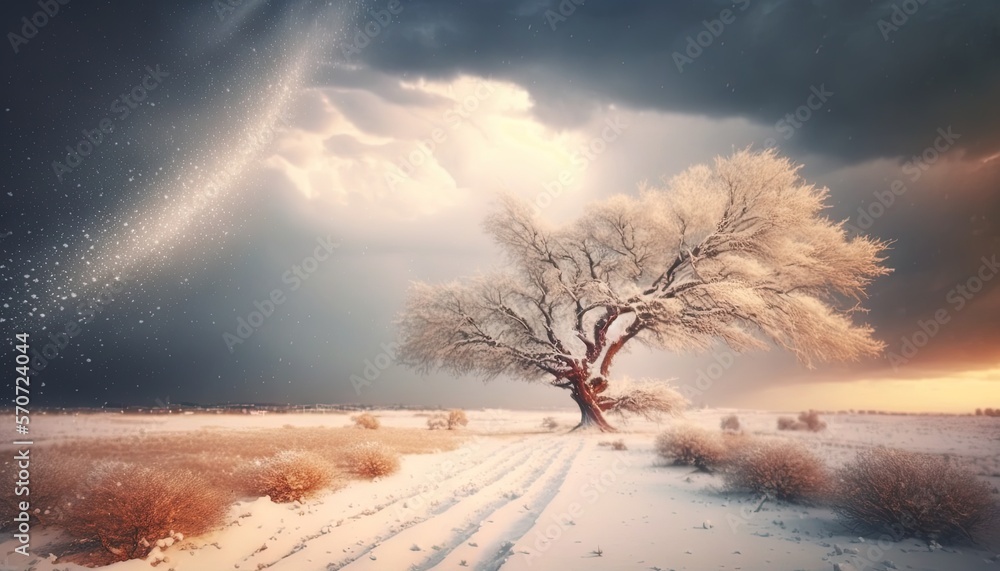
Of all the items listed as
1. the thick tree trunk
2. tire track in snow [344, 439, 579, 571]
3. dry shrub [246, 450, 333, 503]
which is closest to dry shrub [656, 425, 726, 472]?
tire track in snow [344, 439, 579, 571]

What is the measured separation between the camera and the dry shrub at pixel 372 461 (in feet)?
25.6

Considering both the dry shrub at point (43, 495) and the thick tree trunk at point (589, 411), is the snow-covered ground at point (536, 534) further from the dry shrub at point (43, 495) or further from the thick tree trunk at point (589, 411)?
the thick tree trunk at point (589, 411)

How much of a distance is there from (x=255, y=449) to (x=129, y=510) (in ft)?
20.1

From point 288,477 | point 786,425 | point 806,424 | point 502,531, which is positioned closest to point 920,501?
point 502,531

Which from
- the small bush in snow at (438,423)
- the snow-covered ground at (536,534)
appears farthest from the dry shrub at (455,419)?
the snow-covered ground at (536,534)

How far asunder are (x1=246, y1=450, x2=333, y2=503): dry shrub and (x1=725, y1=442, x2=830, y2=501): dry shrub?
6.26 metres

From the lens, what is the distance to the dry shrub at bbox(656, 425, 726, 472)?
8.76 metres

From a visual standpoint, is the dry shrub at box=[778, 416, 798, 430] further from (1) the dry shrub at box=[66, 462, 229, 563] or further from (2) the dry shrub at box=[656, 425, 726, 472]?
(1) the dry shrub at box=[66, 462, 229, 563]

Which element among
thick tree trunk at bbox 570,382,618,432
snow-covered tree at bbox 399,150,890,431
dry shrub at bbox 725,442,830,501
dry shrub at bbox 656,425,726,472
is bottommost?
thick tree trunk at bbox 570,382,618,432

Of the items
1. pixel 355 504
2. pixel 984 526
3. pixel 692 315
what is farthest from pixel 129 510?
pixel 692 315

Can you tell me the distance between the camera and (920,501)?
4.25 m

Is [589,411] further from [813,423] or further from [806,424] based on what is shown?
[806,424]

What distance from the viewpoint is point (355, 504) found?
593cm

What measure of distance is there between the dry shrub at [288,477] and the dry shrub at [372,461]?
129cm
